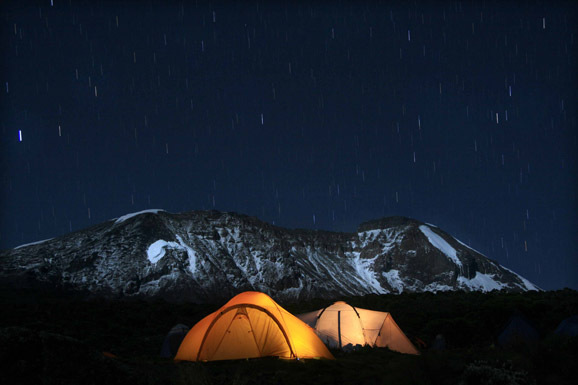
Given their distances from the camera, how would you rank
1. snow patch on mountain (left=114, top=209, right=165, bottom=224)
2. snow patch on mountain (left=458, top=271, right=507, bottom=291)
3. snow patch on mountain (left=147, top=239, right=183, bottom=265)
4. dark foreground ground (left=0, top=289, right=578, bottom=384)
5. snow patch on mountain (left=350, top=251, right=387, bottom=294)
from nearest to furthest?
dark foreground ground (left=0, top=289, right=578, bottom=384) < snow patch on mountain (left=147, top=239, right=183, bottom=265) < snow patch on mountain (left=114, top=209, right=165, bottom=224) < snow patch on mountain (left=350, top=251, right=387, bottom=294) < snow patch on mountain (left=458, top=271, right=507, bottom=291)

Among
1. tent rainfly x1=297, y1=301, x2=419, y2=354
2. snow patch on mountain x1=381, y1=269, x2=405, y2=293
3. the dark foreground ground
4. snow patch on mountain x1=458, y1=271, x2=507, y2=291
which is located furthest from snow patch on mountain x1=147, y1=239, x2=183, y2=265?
snow patch on mountain x1=458, y1=271, x2=507, y2=291

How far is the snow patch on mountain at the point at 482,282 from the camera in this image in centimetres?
18012

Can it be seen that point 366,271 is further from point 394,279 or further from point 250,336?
point 250,336

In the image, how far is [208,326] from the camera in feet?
53.2

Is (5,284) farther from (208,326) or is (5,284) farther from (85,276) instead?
(208,326)

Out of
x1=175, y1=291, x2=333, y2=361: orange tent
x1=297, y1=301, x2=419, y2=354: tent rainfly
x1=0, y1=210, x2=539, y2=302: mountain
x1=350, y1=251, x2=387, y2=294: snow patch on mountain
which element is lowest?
x1=350, y1=251, x2=387, y2=294: snow patch on mountain

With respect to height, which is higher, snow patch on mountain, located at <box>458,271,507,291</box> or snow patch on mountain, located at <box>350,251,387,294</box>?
snow patch on mountain, located at <box>350,251,387,294</box>

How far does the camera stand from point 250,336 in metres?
16.2

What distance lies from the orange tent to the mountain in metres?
95.4

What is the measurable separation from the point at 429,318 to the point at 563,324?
13375mm

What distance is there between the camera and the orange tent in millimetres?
15727

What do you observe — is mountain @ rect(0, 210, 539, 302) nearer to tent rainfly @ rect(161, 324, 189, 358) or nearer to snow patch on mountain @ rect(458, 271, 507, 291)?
snow patch on mountain @ rect(458, 271, 507, 291)

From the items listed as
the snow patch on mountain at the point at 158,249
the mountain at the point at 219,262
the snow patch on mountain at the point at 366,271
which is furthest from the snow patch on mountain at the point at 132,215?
the snow patch on mountain at the point at 366,271

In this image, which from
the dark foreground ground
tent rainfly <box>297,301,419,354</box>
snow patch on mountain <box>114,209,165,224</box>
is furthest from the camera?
snow patch on mountain <box>114,209,165,224</box>
